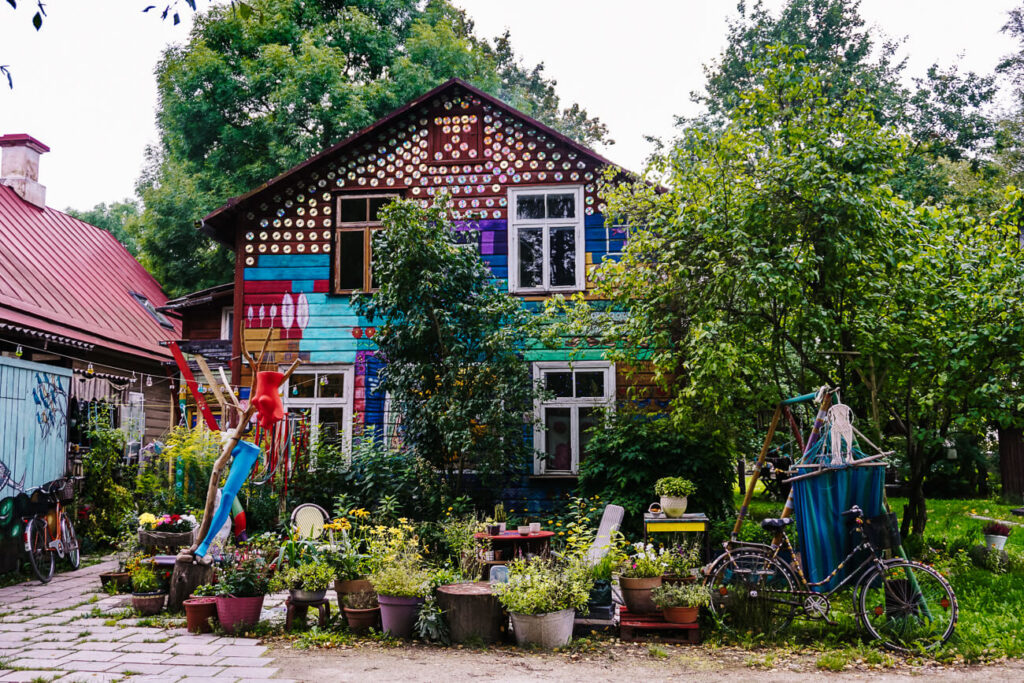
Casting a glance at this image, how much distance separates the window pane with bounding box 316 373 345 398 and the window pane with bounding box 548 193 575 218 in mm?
4227

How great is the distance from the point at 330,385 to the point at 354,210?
113 inches

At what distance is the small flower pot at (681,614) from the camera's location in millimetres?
6871

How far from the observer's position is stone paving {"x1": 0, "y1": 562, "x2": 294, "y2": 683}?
5773 millimetres

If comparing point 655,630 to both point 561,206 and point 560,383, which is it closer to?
point 560,383

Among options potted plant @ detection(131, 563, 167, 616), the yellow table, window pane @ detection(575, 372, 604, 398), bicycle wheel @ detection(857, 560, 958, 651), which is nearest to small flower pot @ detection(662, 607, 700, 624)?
bicycle wheel @ detection(857, 560, 958, 651)

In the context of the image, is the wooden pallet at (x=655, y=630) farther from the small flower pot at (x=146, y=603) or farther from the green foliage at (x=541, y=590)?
the small flower pot at (x=146, y=603)

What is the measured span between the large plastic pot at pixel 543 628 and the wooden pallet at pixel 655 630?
1.99 ft

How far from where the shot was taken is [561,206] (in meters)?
12.7

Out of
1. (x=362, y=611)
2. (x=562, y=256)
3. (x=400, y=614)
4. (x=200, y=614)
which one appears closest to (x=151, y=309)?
(x=562, y=256)

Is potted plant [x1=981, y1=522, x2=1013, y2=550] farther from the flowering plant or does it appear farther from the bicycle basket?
the flowering plant

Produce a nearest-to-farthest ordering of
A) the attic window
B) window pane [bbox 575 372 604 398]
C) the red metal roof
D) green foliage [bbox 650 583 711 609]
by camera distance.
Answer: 1. green foliage [bbox 650 583 711 609]
2. window pane [bbox 575 372 604 398]
3. the red metal roof
4. the attic window

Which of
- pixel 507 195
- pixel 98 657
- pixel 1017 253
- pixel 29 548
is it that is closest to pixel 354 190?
pixel 507 195

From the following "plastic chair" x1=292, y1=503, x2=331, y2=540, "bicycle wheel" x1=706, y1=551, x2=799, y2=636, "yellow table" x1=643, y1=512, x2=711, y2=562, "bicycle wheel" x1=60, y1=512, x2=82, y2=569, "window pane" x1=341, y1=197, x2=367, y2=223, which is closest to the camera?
"bicycle wheel" x1=706, y1=551, x2=799, y2=636

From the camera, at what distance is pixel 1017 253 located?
370 inches
